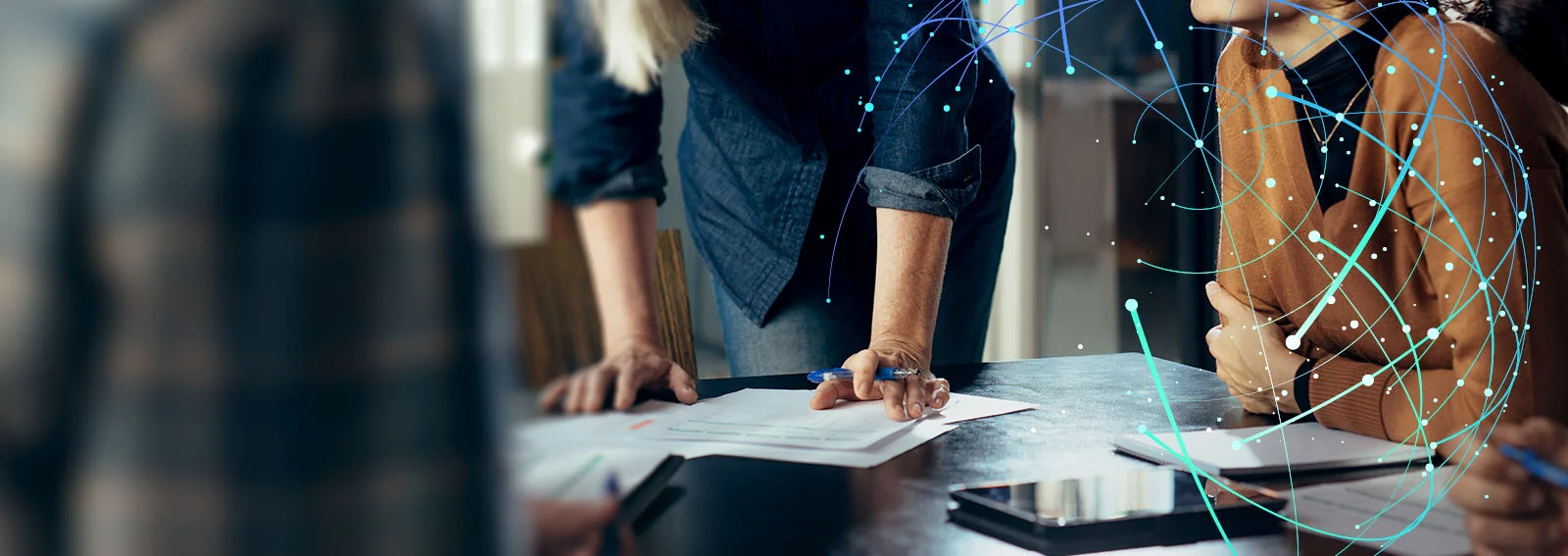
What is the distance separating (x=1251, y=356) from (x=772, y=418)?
1.06ft

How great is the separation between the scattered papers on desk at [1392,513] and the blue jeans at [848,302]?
0.33m

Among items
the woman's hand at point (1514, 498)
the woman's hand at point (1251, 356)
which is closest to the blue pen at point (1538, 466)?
the woman's hand at point (1514, 498)

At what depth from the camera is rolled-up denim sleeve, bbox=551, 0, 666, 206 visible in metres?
0.28

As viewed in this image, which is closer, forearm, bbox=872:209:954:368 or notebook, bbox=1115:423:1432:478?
notebook, bbox=1115:423:1432:478

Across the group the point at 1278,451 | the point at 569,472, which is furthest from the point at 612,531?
the point at 1278,451

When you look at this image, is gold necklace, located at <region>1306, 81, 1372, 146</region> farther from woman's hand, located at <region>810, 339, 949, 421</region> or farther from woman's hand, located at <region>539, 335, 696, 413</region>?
woman's hand, located at <region>539, 335, 696, 413</region>

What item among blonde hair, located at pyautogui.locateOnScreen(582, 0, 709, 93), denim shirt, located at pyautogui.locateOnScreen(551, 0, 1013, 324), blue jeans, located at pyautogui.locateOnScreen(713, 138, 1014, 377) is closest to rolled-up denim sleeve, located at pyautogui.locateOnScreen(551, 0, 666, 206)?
blonde hair, located at pyautogui.locateOnScreen(582, 0, 709, 93)

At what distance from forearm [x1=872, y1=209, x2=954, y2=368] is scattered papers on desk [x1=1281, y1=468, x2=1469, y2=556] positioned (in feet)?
0.99

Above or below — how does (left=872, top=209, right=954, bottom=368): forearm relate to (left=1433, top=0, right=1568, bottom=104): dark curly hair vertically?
below

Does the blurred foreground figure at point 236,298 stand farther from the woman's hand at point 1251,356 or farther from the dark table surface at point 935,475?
the woman's hand at point 1251,356

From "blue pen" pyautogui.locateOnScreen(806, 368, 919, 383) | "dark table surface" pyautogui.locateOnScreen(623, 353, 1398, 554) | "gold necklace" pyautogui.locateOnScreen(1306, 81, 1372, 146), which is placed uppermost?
"gold necklace" pyautogui.locateOnScreen(1306, 81, 1372, 146)

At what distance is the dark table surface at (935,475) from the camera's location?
413 millimetres

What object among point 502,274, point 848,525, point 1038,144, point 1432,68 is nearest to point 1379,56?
point 1432,68
